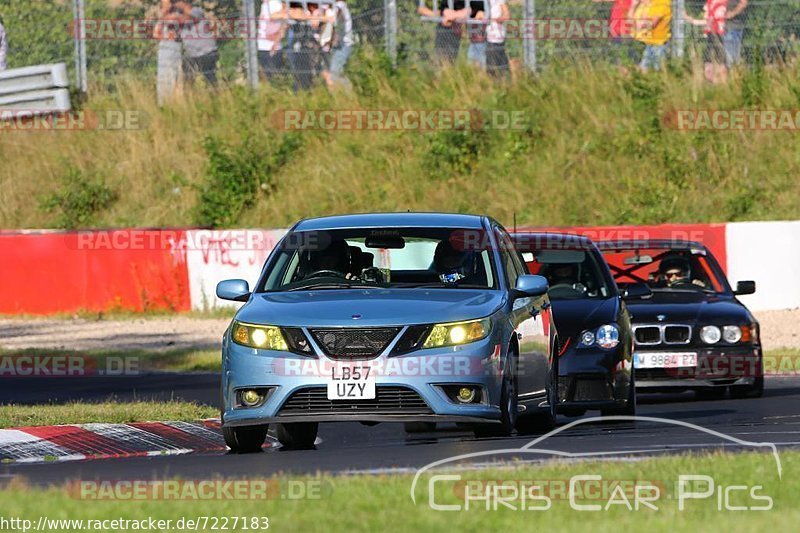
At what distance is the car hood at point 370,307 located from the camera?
1041 centimetres

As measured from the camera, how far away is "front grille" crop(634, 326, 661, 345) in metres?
15.8

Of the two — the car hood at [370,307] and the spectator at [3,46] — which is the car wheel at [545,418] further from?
the spectator at [3,46]

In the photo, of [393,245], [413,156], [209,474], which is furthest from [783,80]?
[209,474]

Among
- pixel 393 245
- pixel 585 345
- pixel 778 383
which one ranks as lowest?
pixel 778 383

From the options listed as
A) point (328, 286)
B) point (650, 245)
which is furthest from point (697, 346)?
point (328, 286)

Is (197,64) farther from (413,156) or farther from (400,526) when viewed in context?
(400,526)

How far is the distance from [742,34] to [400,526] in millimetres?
24886

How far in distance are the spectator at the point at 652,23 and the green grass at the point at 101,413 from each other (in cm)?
1652

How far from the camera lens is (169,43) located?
32.9 metres

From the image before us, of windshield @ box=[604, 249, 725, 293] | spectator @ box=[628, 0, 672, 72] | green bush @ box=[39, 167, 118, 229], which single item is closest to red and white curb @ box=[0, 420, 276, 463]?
windshield @ box=[604, 249, 725, 293]

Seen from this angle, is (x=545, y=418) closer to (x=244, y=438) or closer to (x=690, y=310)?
(x=244, y=438)

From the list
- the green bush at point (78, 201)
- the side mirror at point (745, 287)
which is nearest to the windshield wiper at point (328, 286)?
the side mirror at point (745, 287)

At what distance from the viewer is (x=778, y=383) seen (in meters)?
17.7

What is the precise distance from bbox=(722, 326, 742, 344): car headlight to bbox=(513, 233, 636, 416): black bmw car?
6.09 feet
